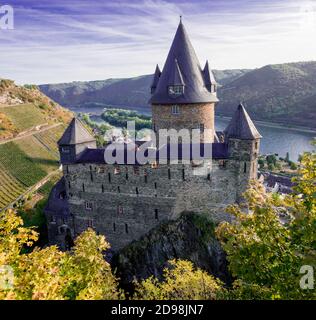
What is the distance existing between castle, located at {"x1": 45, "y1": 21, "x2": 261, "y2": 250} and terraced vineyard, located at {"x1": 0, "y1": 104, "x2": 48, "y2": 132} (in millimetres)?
34712

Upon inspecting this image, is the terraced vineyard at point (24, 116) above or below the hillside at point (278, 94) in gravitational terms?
below

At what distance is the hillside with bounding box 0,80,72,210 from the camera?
130ft

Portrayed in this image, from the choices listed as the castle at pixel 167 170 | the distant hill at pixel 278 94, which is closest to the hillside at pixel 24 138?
the castle at pixel 167 170

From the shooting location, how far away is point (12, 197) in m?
36.0

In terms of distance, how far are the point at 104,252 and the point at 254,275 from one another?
57.3 feet

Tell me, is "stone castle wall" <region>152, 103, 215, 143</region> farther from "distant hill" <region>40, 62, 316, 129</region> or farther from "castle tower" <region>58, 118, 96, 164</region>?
"distant hill" <region>40, 62, 316, 129</region>

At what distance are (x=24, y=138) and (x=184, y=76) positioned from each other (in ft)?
123

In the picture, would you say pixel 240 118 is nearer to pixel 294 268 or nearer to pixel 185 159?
pixel 185 159

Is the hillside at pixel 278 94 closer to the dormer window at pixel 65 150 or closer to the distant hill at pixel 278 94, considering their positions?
the distant hill at pixel 278 94

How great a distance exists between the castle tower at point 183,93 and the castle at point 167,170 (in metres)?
0.07

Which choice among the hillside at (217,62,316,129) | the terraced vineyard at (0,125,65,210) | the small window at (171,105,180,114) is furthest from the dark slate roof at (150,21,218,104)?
the hillside at (217,62,316,129)

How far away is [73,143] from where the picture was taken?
23188 millimetres

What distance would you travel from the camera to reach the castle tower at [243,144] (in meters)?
20.1

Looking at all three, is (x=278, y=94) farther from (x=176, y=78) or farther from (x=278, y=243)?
(x=278, y=243)
